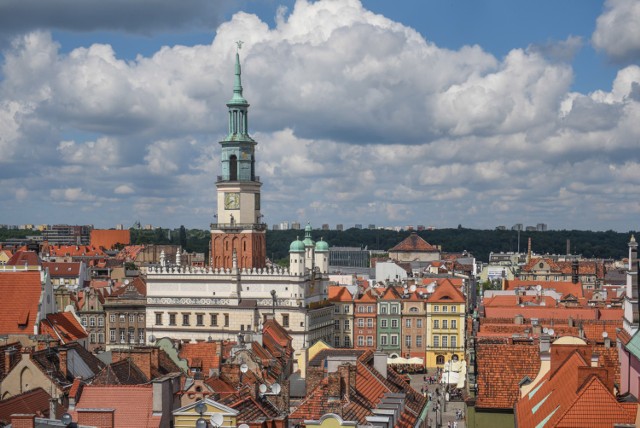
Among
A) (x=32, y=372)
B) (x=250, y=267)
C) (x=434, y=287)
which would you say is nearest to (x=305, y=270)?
(x=250, y=267)

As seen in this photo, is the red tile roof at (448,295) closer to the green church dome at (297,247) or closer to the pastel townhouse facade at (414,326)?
the pastel townhouse facade at (414,326)

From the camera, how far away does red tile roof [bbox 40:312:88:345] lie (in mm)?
71938

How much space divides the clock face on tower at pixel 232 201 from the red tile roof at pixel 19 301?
48633 millimetres

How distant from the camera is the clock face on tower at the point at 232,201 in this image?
4843 inches

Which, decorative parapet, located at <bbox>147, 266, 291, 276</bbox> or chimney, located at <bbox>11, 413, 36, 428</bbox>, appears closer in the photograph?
chimney, located at <bbox>11, 413, 36, 428</bbox>

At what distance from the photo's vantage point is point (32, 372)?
4416 centimetres

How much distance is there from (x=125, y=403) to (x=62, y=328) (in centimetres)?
4241

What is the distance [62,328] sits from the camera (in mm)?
74688

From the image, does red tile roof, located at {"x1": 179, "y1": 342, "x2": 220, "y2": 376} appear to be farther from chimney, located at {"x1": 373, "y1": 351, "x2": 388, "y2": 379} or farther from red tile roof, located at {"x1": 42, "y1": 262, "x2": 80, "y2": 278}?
red tile roof, located at {"x1": 42, "y1": 262, "x2": 80, "y2": 278}

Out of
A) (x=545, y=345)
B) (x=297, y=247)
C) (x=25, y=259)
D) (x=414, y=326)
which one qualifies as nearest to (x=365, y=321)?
(x=414, y=326)

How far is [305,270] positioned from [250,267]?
7169 millimetres

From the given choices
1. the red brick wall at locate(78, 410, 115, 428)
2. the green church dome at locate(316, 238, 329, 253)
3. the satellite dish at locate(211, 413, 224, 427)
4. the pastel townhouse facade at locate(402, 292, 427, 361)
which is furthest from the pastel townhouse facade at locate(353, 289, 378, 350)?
the satellite dish at locate(211, 413, 224, 427)

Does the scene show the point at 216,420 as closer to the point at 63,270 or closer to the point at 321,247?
the point at 321,247

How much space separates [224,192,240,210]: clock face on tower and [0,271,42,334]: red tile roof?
48.6m
